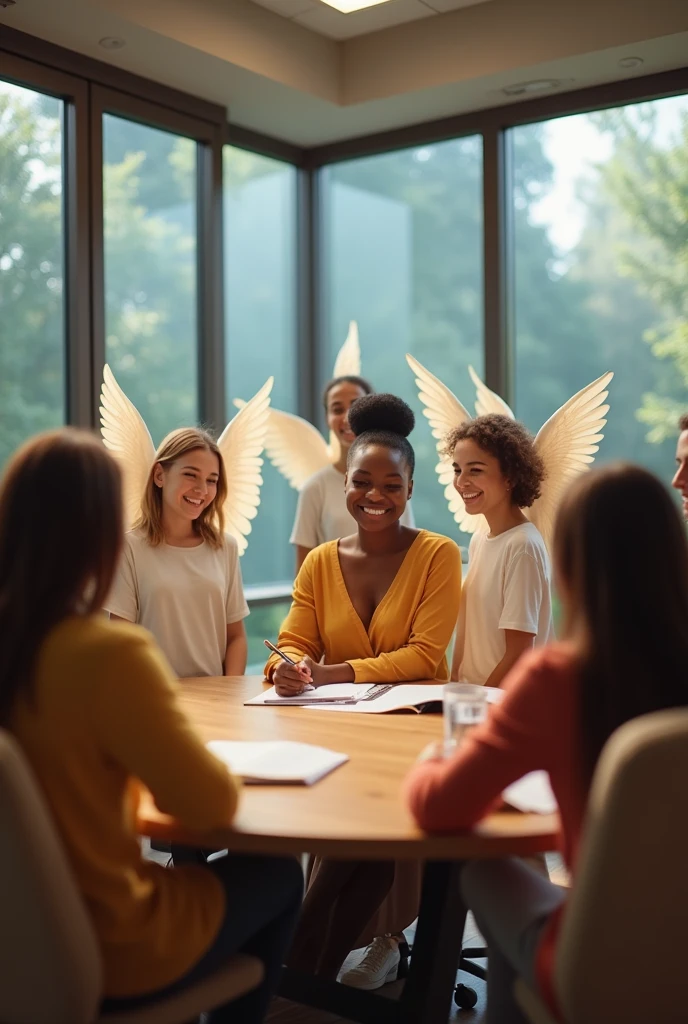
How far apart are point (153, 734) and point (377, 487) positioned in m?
1.30

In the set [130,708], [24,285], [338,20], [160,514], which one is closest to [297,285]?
[338,20]

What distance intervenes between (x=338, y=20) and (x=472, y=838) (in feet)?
11.9

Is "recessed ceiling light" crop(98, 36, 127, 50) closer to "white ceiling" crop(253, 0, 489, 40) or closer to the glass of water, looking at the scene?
"white ceiling" crop(253, 0, 489, 40)

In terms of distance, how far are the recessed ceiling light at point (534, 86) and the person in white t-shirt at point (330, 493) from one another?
144 centimetres

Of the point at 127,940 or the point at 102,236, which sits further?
the point at 102,236

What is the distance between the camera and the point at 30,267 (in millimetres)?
3863

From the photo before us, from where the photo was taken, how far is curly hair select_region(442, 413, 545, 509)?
2621 millimetres

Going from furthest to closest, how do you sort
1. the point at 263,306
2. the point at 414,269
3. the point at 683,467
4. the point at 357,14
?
the point at 263,306 < the point at 414,269 < the point at 357,14 < the point at 683,467

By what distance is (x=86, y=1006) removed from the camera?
4.51 feet

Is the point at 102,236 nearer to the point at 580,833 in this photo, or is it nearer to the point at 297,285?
the point at 297,285

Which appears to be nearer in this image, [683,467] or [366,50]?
[683,467]

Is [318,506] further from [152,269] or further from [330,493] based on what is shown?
[152,269]

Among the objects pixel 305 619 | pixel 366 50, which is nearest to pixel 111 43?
pixel 366 50

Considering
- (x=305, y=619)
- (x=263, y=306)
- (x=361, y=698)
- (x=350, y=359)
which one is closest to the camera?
(x=361, y=698)
